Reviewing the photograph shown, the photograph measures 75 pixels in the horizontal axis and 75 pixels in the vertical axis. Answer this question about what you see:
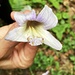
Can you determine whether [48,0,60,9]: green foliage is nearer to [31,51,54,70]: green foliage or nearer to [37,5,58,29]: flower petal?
[31,51,54,70]: green foliage

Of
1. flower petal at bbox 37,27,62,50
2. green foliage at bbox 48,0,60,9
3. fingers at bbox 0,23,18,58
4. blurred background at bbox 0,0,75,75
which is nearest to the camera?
flower petal at bbox 37,27,62,50

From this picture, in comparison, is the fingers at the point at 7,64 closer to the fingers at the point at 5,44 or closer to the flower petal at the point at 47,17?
the fingers at the point at 5,44

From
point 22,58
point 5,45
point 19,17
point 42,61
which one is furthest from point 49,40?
point 42,61

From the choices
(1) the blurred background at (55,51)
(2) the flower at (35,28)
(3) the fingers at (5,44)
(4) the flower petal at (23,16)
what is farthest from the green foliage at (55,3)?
(4) the flower petal at (23,16)

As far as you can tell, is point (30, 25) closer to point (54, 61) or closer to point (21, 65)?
point (21, 65)

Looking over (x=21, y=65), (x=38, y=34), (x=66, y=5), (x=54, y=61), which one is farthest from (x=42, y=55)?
(x=38, y=34)

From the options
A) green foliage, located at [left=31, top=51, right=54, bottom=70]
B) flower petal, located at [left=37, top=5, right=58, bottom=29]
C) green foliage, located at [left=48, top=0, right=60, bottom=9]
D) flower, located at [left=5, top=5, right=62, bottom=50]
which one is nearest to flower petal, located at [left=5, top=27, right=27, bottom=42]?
flower, located at [left=5, top=5, right=62, bottom=50]

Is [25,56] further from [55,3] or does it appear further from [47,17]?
[55,3]
